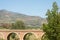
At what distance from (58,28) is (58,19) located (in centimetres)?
150

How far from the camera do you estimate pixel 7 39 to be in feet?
218

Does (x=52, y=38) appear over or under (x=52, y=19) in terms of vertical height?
under

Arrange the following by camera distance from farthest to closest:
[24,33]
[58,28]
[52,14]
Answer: [24,33] → [52,14] → [58,28]

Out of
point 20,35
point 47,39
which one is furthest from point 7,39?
point 47,39

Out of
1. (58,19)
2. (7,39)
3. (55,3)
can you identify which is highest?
(55,3)

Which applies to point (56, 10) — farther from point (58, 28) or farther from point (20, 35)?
point (20, 35)

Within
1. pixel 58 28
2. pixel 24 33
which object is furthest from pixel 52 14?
pixel 24 33

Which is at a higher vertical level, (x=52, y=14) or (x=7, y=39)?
(x=52, y=14)

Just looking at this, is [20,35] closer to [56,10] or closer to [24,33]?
[24,33]

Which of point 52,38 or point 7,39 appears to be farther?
point 7,39

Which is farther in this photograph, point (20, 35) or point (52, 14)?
point (20, 35)

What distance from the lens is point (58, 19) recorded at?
33062 millimetres

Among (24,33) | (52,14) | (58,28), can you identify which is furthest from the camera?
(24,33)

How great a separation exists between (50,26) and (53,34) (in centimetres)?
133
